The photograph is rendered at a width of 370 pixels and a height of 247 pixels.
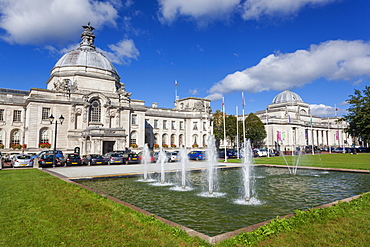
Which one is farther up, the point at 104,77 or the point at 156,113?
the point at 104,77

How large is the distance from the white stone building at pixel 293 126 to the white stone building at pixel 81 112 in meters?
45.0

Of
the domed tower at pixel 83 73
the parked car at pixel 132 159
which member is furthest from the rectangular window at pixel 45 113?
the parked car at pixel 132 159

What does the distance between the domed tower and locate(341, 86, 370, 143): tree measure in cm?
5331

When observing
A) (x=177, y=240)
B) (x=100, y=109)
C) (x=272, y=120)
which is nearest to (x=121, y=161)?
(x=100, y=109)

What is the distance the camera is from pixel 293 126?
94.5 metres

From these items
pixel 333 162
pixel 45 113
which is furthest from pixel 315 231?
pixel 45 113

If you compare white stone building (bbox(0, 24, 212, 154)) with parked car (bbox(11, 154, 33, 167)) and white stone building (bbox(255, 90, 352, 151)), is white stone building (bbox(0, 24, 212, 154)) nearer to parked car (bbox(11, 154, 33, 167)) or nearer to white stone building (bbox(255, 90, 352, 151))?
parked car (bbox(11, 154, 33, 167))

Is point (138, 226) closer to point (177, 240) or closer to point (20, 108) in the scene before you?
point (177, 240)

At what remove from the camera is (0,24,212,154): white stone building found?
46.8 meters

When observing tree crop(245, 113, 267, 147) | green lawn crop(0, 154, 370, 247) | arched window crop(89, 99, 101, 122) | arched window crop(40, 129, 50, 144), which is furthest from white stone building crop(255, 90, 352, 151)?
green lawn crop(0, 154, 370, 247)

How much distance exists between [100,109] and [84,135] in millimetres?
7137

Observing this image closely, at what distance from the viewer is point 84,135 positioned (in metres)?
47.5

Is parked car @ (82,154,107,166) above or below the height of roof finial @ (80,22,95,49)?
below

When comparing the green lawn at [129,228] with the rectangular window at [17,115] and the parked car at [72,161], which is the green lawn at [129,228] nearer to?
the parked car at [72,161]
